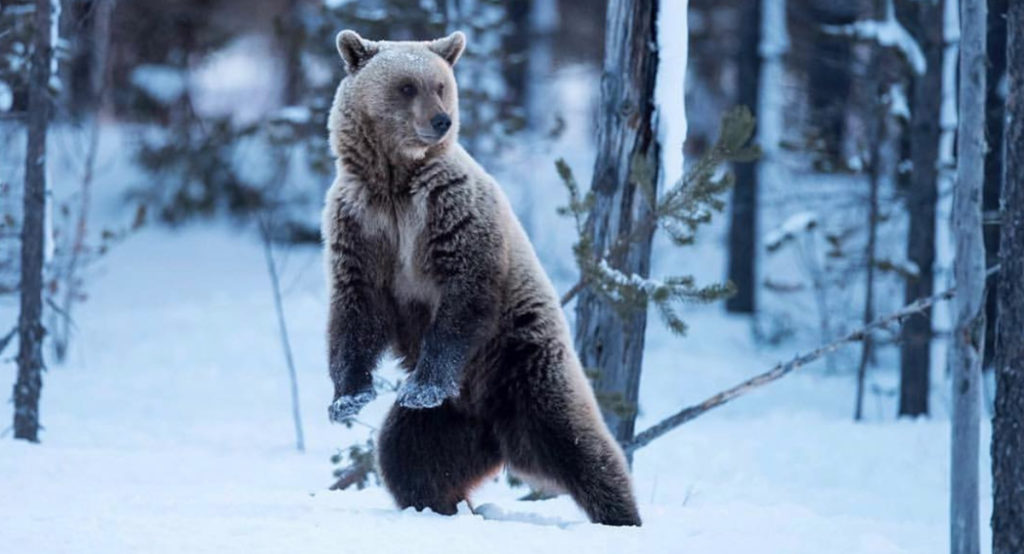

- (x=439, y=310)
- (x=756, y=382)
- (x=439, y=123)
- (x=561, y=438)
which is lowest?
(x=756, y=382)

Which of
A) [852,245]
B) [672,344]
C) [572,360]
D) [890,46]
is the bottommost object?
[672,344]

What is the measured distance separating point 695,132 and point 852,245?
25.4 ft

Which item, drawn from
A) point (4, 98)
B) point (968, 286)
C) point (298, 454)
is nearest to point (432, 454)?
point (968, 286)

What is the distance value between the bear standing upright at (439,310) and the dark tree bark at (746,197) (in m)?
12.2

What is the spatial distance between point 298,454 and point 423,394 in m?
5.92

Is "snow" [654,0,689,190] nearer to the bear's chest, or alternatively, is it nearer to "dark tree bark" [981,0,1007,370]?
the bear's chest

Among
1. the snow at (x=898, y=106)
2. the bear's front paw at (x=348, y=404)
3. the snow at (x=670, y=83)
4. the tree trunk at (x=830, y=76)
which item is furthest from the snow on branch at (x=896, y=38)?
the bear's front paw at (x=348, y=404)

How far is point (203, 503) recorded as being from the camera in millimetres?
5387

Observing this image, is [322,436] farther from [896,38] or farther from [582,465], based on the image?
[582,465]

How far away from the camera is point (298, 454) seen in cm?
1087

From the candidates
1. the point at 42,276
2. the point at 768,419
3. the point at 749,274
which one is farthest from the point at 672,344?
the point at 42,276

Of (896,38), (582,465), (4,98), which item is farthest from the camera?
(896,38)

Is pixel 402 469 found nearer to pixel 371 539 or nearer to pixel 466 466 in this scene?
pixel 466 466

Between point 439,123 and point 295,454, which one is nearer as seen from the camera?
point 439,123
